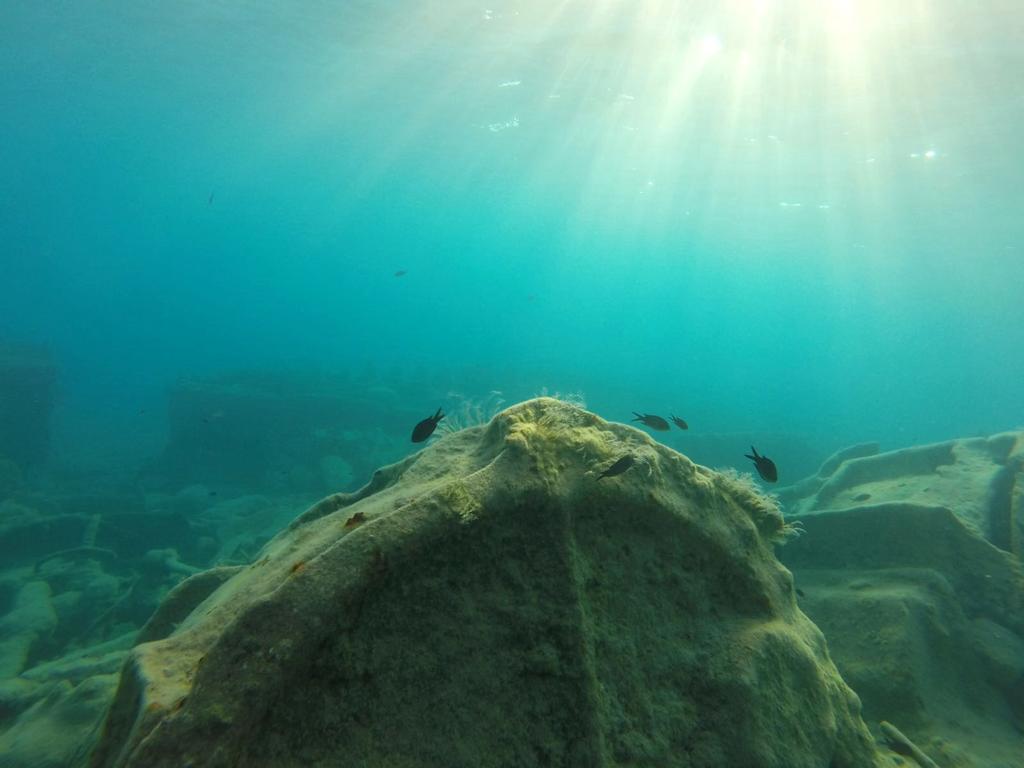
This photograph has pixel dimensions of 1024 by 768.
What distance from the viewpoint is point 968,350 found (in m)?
151

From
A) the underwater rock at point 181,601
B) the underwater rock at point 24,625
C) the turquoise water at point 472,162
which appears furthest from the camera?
the turquoise water at point 472,162

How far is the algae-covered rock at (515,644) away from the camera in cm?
180

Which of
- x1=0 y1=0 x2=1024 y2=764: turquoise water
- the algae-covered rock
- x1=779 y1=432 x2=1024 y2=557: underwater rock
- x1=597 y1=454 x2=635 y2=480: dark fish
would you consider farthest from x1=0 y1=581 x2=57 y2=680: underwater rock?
x1=779 y1=432 x2=1024 y2=557: underwater rock

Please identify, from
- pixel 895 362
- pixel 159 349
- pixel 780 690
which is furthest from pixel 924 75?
pixel 895 362

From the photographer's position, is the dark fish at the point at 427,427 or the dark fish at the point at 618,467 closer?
the dark fish at the point at 618,467

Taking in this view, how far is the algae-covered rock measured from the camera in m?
1.80

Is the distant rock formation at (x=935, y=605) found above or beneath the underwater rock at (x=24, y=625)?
above

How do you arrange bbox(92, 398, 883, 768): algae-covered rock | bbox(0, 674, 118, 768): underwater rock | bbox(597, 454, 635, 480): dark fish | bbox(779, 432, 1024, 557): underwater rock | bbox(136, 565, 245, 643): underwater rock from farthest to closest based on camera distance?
bbox(779, 432, 1024, 557): underwater rock < bbox(136, 565, 245, 643): underwater rock < bbox(0, 674, 118, 768): underwater rock < bbox(597, 454, 635, 480): dark fish < bbox(92, 398, 883, 768): algae-covered rock

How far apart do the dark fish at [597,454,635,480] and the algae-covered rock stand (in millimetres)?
65

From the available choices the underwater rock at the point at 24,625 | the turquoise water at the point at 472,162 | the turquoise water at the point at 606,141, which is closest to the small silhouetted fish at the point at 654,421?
the turquoise water at the point at 472,162

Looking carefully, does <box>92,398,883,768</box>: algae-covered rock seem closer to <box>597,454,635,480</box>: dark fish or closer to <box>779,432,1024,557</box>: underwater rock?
<box>597,454,635,480</box>: dark fish

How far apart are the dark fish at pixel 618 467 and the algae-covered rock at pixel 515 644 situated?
0.21ft

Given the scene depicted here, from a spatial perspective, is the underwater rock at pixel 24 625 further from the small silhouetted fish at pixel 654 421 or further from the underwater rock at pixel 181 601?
the small silhouetted fish at pixel 654 421

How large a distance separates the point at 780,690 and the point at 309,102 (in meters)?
54.5
